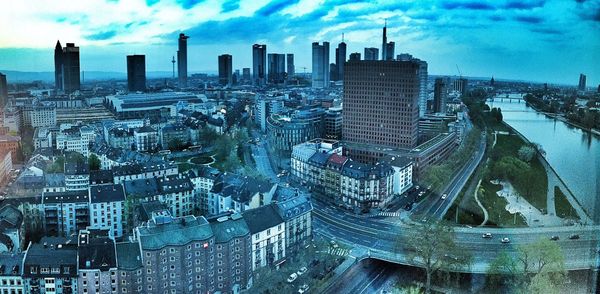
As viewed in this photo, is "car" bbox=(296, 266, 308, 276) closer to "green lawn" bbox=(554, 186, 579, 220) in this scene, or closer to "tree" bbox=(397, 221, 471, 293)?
"tree" bbox=(397, 221, 471, 293)

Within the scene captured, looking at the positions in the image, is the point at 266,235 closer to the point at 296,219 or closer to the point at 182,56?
the point at 296,219

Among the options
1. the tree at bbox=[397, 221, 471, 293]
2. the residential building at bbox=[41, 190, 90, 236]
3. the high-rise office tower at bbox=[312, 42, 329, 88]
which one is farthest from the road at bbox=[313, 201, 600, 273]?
the high-rise office tower at bbox=[312, 42, 329, 88]

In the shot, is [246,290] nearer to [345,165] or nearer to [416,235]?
[416,235]

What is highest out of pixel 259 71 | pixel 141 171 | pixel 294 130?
pixel 259 71

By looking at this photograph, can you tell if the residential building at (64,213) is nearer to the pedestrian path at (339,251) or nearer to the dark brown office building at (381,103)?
the pedestrian path at (339,251)

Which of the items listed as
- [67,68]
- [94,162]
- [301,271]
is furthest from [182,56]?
[301,271]
